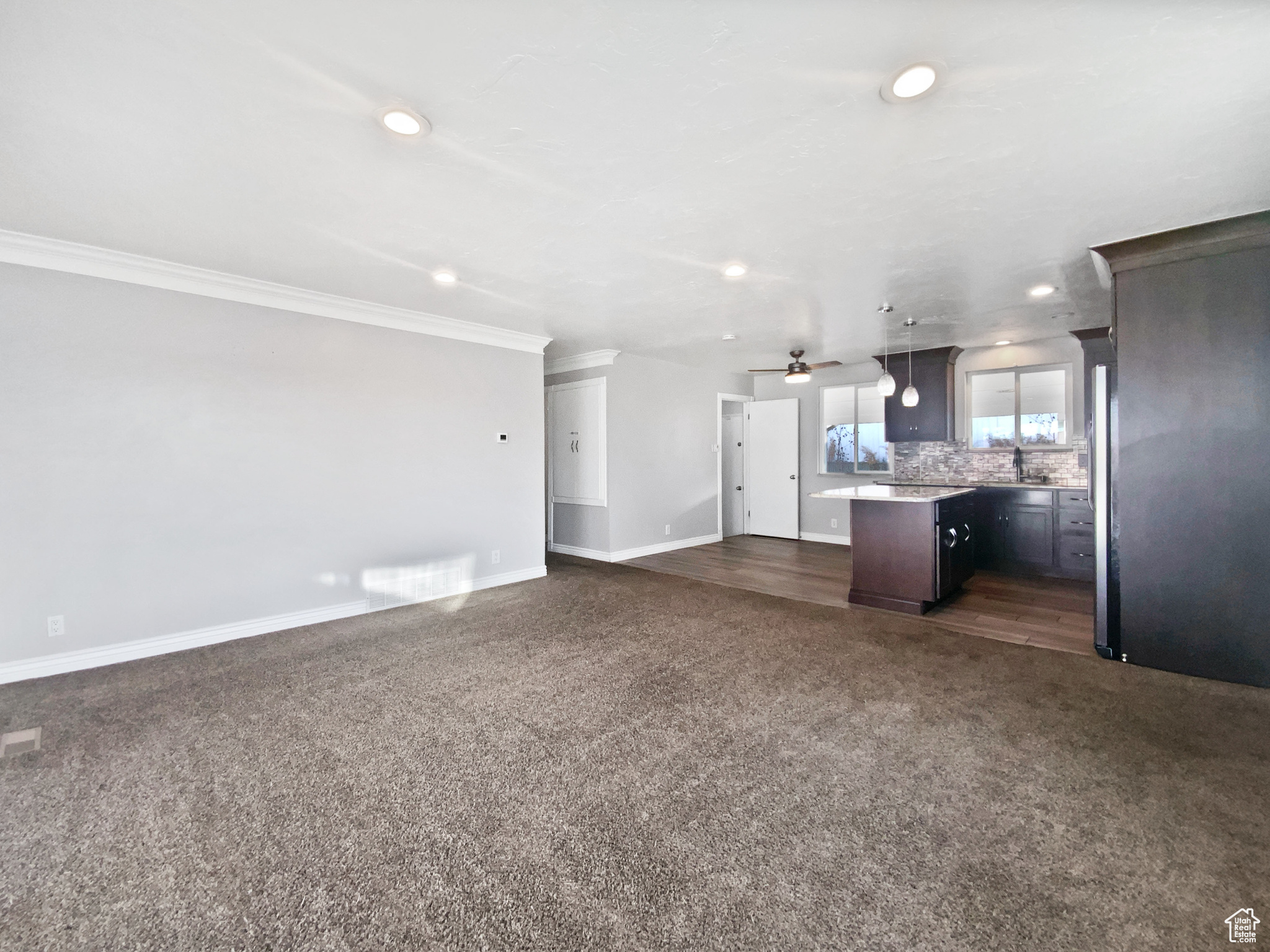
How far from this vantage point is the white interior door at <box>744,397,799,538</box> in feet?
26.0

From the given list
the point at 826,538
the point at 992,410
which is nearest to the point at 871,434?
the point at 992,410

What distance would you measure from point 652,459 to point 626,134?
4.86 metres

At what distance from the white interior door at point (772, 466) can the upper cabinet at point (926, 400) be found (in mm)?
1550

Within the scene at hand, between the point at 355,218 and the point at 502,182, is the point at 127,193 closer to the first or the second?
the point at 355,218

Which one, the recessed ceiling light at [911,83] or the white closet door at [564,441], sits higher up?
the recessed ceiling light at [911,83]

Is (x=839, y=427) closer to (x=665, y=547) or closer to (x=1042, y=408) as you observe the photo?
(x=1042, y=408)

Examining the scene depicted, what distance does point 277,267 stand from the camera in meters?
3.47

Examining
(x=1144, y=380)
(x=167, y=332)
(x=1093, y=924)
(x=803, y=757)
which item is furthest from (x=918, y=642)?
(x=167, y=332)

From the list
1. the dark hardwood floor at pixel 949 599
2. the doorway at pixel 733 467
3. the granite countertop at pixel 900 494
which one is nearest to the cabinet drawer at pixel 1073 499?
the dark hardwood floor at pixel 949 599

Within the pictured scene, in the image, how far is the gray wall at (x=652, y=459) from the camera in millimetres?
6383

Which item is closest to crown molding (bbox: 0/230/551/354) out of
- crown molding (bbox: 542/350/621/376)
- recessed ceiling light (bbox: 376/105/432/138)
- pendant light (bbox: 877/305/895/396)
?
crown molding (bbox: 542/350/621/376)

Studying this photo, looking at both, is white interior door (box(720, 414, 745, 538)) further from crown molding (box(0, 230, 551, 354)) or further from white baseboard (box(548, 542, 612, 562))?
crown molding (box(0, 230, 551, 354))

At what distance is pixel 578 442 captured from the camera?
6.57 meters

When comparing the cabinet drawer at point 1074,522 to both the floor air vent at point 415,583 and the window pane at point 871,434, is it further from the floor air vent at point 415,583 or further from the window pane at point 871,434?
the floor air vent at point 415,583
